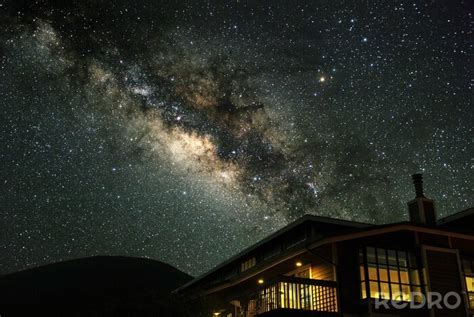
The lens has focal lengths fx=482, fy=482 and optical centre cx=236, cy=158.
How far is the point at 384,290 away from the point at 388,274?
2.15 ft

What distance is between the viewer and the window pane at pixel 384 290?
58.3ft

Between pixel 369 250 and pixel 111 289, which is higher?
pixel 111 289

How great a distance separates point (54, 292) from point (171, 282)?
116 feet

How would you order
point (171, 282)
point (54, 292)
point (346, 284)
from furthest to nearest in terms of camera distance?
point (171, 282)
point (54, 292)
point (346, 284)

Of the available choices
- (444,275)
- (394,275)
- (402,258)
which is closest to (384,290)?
(394,275)

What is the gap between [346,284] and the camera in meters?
17.9

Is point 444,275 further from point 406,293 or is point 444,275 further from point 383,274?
point 383,274

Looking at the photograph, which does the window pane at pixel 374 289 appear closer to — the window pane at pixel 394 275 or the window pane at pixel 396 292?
the window pane at pixel 396 292

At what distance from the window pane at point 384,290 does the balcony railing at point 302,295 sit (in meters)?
1.73

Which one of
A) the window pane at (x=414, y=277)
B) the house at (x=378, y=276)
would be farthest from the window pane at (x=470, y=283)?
the window pane at (x=414, y=277)

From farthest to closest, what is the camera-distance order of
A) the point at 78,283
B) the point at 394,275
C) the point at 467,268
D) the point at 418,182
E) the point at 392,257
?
1. the point at 78,283
2. the point at 418,182
3. the point at 467,268
4. the point at 392,257
5. the point at 394,275

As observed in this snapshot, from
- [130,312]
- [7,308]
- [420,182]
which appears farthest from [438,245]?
[7,308]

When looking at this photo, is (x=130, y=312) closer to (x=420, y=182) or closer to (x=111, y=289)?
(x=420, y=182)

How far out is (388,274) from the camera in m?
18.2
